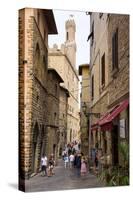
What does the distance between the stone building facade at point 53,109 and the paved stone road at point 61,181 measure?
0.22 meters

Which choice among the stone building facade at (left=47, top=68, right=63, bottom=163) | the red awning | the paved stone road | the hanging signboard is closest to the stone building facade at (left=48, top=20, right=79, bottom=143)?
the stone building facade at (left=47, top=68, right=63, bottom=163)

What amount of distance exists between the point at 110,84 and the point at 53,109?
2.63ft

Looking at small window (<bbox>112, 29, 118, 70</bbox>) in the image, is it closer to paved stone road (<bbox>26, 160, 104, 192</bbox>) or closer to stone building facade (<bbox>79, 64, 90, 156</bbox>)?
stone building facade (<bbox>79, 64, 90, 156</bbox>)

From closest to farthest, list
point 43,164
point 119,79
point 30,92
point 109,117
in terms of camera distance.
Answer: point 30,92, point 43,164, point 109,117, point 119,79

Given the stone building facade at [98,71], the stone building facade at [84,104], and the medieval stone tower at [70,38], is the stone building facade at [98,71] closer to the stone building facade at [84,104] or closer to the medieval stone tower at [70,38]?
the stone building facade at [84,104]

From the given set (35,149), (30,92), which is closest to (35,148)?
(35,149)

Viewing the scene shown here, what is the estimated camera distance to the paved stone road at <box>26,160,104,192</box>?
15.7ft

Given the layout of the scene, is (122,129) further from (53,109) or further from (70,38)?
(70,38)

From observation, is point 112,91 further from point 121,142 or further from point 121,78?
point 121,142

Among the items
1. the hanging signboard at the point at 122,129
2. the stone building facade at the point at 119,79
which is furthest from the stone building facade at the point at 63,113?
the hanging signboard at the point at 122,129

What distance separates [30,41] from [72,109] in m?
1.03

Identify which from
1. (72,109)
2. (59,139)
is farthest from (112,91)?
(59,139)

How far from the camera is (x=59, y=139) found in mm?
5258

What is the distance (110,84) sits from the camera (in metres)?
5.49
